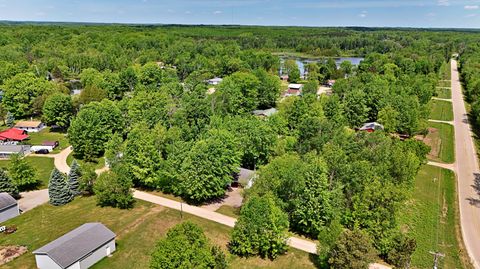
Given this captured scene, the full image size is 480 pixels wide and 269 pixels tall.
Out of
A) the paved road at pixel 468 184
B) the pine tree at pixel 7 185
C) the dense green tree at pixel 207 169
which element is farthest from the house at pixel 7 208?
the paved road at pixel 468 184

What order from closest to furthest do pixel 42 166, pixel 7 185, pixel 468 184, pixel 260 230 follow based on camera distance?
pixel 260 230, pixel 7 185, pixel 468 184, pixel 42 166

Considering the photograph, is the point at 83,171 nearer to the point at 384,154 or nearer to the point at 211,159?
the point at 211,159

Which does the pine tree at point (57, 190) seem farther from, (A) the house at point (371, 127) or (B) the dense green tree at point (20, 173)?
(A) the house at point (371, 127)

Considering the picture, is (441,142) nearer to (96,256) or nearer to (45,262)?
(96,256)

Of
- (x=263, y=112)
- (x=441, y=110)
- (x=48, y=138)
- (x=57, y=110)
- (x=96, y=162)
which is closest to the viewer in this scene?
(x=96, y=162)

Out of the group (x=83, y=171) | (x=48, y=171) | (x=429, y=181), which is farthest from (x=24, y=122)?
(x=429, y=181)

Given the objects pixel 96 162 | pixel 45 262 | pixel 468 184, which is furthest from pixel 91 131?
pixel 468 184

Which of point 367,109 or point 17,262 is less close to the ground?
point 367,109
